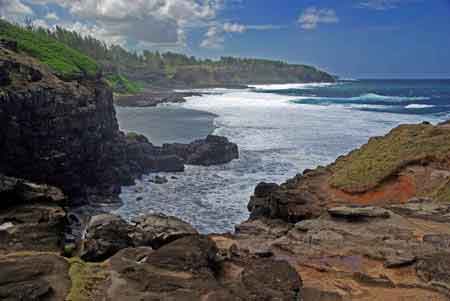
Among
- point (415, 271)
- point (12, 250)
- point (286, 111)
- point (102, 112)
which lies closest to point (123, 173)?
point (102, 112)

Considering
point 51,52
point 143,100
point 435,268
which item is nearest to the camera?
point 435,268

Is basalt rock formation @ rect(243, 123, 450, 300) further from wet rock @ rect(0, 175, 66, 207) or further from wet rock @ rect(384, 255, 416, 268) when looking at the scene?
wet rock @ rect(0, 175, 66, 207)

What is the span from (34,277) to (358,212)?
1061cm

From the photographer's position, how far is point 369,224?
15844 mm

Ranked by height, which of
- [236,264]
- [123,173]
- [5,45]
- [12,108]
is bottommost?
[123,173]

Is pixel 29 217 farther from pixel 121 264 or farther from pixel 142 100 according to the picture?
pixel 142 100

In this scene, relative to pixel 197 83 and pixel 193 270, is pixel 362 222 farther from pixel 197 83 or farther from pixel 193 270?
pixel 197 83

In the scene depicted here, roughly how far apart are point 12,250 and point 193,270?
15.8 ft

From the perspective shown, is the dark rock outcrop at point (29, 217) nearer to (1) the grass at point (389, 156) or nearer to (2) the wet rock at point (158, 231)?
(2) the wet rock at point (158, 231)

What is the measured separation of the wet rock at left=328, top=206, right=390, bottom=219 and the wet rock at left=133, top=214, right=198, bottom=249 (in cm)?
542

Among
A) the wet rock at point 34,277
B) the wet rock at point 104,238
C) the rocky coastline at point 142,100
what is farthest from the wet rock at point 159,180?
the rocky coastline at point 142,100

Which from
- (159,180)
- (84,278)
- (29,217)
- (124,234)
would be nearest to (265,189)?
(124,234)

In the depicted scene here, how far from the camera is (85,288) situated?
10523mm

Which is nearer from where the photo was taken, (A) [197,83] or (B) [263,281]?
(B) [263,281]
